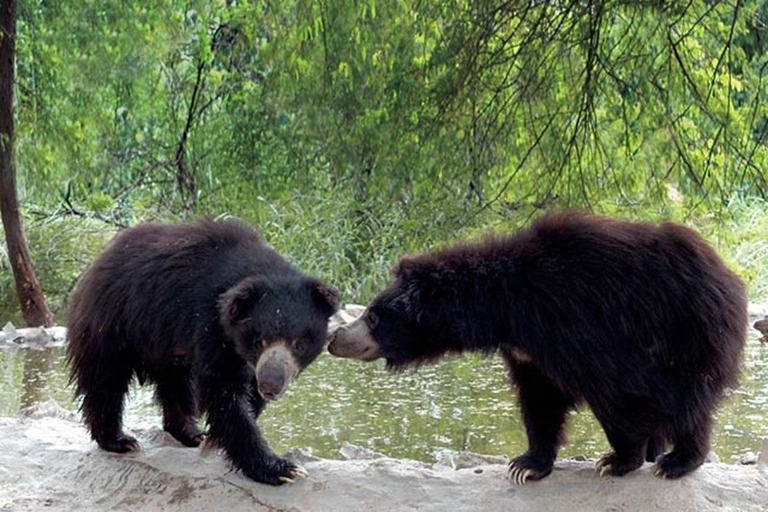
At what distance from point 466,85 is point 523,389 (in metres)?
1.74

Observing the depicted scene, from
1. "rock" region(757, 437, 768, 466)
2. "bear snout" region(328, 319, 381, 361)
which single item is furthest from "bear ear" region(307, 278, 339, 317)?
"rock" region(757, 437, 768, 466)

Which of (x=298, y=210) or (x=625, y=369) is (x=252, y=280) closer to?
(x=625, y=369)

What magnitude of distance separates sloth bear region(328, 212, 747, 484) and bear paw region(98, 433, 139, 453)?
116cm

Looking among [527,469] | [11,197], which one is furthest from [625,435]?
[11,197]

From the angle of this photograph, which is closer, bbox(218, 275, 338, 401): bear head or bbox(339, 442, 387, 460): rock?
bbox(218, 275, 338, 401): bear head

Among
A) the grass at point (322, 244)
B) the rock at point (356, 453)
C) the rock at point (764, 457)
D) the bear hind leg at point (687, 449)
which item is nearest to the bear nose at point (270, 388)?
the rock at point (356, 453)

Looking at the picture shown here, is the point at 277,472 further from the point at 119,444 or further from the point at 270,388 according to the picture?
the point at 119,444

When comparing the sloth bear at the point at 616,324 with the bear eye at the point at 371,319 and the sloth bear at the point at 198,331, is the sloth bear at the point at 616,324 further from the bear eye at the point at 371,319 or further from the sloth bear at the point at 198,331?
the sloth bear at the point at 198,331

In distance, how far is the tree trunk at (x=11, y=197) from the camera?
623 cm

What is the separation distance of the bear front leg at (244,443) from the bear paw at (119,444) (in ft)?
1.35

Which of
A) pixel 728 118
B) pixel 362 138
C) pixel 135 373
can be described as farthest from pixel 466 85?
pixel 135 373

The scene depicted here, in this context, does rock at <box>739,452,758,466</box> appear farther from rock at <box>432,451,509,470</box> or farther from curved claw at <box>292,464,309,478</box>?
curved claw at <box>292,464,309,478</box>

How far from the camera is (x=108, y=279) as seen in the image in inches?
135

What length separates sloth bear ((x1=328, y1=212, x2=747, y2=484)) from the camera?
2.85 metres
